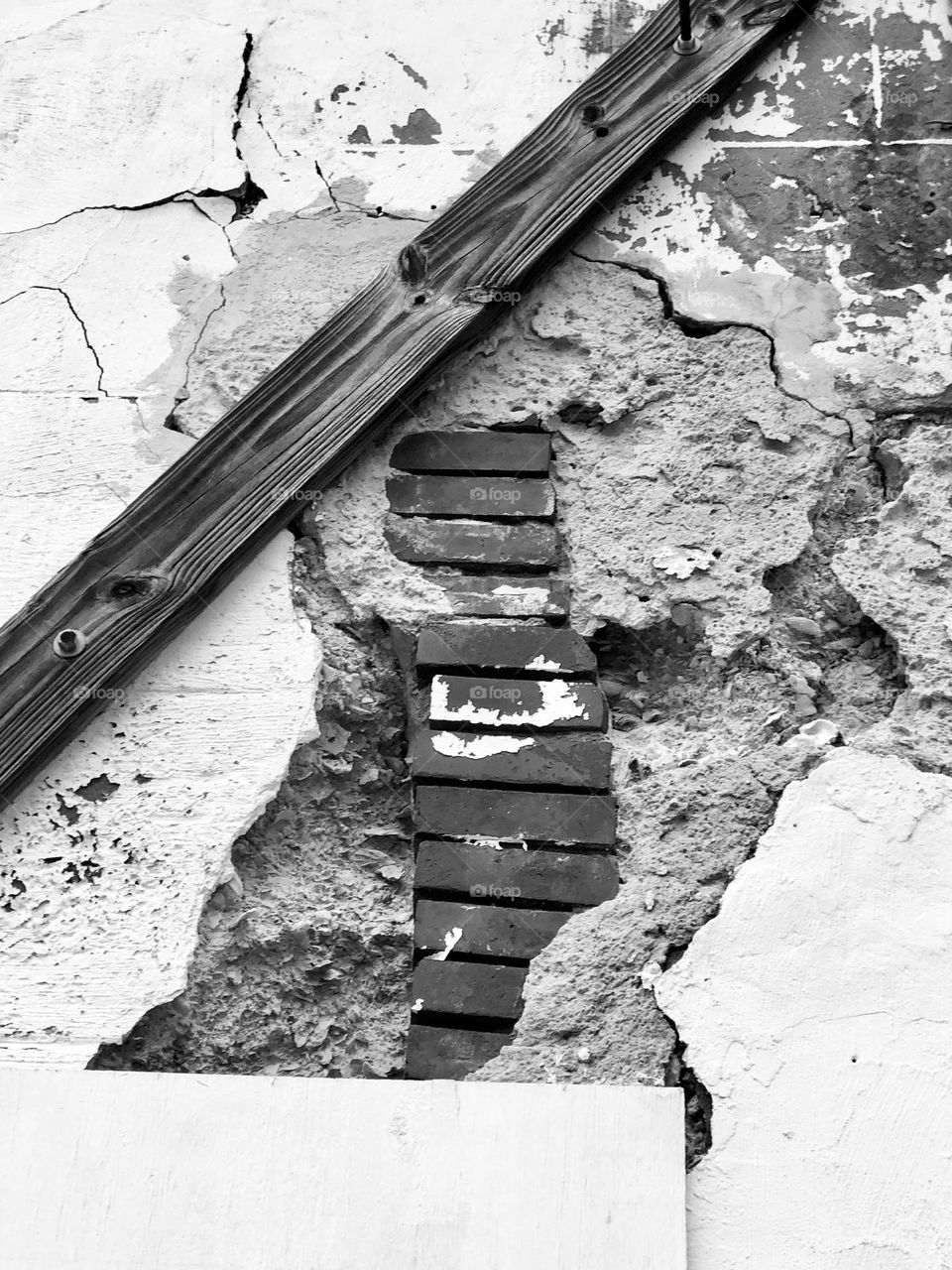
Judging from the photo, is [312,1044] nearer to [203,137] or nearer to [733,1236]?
[733,1236]

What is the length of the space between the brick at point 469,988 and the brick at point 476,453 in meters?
0.85

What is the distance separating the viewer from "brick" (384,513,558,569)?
7.63 feet

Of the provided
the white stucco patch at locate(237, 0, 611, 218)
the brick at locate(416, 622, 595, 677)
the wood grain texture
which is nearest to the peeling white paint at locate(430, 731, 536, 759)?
the brick at locate(416, 622, 595, 677)

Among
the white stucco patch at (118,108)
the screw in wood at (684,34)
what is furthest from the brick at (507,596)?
the screw in wood at (684,34)

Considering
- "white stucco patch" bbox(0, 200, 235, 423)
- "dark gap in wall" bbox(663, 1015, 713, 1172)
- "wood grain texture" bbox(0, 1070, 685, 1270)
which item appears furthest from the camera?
"white stucco patch" bbox(0, 200, 235, 423)

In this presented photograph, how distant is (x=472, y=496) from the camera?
2.37 m

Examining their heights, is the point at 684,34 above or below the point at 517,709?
above

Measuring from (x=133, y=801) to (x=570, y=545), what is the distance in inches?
33.5

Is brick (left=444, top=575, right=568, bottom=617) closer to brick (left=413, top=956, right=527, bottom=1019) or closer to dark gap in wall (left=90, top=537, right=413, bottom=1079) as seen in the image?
dark gap in wall (left=90, top=537, right=413, bottom=1079)

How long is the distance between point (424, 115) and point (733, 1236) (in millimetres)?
2038

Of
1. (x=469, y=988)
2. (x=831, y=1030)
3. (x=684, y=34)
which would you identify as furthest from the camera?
(x=684, y=34)

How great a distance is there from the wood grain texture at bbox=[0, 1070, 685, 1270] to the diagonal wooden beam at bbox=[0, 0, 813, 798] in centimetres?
58

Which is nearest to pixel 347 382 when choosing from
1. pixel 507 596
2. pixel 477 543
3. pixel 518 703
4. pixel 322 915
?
pixel 477 543

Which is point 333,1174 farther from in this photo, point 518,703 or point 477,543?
point 477,543
